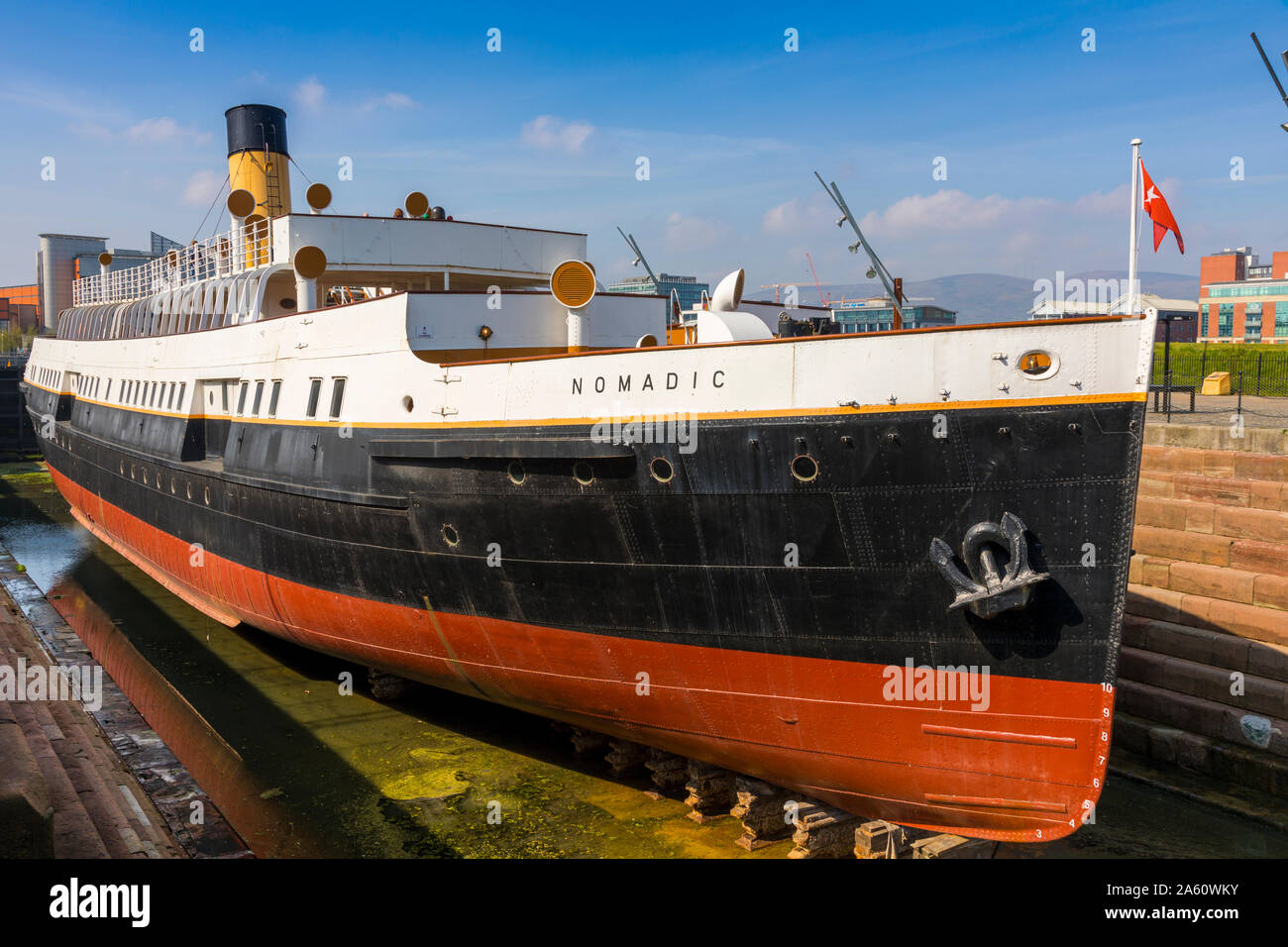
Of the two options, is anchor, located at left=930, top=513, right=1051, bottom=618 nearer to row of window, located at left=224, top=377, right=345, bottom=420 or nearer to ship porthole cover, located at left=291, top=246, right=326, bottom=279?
row of window, located at left=224, top=377, right=345, bottom=420

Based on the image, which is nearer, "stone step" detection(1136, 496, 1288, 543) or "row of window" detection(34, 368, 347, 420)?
"row of window" detection(34, 368, 347, 420)

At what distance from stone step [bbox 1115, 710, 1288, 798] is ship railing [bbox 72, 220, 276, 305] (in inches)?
604

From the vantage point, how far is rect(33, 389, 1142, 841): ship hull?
765 centimetres

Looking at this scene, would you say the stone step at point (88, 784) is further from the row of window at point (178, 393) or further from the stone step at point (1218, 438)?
the stone step at point (1218, 438)

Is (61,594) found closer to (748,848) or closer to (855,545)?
(748,848)

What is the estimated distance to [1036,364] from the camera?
7.62 m

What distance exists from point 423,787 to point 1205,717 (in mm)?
10302

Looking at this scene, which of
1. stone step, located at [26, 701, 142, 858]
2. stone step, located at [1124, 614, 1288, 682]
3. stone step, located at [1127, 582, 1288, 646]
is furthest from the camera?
stone step, located at [1127, 582, 1288, 646]

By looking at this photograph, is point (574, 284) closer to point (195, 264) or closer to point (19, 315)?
point (195, 264)

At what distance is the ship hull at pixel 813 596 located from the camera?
25.1 ft

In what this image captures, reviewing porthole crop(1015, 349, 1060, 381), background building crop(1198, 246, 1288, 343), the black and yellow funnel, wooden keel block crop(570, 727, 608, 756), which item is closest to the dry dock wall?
porthole crop(1015, 349, 1060, 381)

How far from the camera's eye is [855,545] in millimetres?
8156
